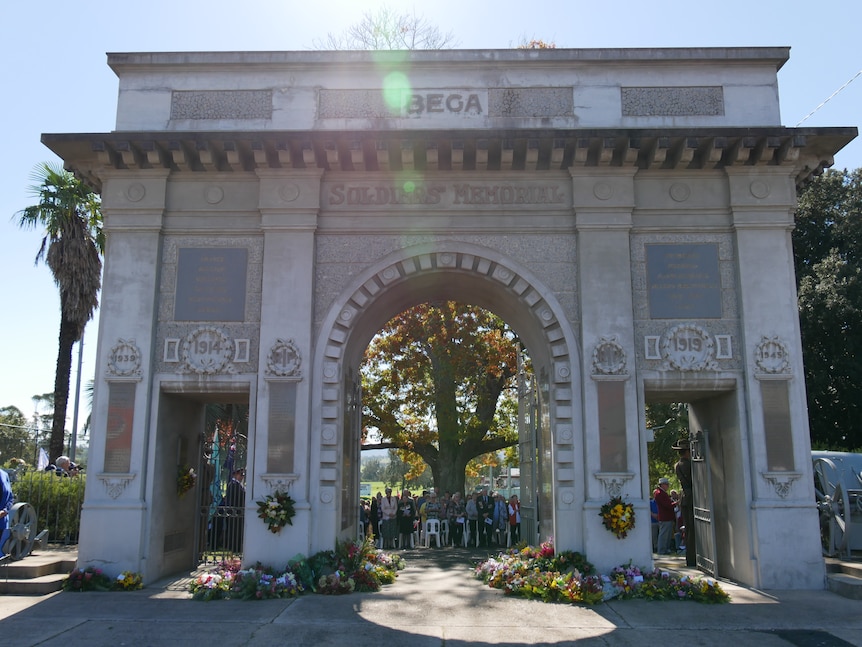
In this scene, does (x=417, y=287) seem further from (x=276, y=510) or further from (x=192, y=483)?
(x=192, y=483)

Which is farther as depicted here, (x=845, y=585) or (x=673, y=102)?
(x=673, y=102)

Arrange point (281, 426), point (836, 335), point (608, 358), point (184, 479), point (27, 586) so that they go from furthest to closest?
point (836, 335)
point (184, 479)
point (608, 358)
point (281, 426)
point (27, 586)

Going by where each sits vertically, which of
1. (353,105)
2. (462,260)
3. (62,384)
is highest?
(353,105)

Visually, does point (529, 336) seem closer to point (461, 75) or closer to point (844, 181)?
point (461, 75)

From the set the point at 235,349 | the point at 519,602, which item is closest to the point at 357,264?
the point at 235,349

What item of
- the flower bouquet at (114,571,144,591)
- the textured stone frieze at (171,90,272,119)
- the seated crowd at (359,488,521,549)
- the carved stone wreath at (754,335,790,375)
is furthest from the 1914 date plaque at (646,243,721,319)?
the seated crowd at (359,488,521,549)

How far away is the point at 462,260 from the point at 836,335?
1405 centimetres

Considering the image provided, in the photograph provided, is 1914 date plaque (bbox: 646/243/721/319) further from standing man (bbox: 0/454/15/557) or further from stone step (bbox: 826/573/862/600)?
standing man (bbox: 0/454/15/557)

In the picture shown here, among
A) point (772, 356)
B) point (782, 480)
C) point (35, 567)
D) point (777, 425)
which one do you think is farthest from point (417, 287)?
point (35, 567)

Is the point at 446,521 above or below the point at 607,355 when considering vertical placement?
below

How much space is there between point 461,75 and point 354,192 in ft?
8.63

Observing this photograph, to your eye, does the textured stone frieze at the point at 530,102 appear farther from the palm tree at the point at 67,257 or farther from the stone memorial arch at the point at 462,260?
the palm tree at the point at 67,257

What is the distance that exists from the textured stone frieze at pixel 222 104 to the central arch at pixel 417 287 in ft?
10.7

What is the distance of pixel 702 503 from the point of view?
492 inches
